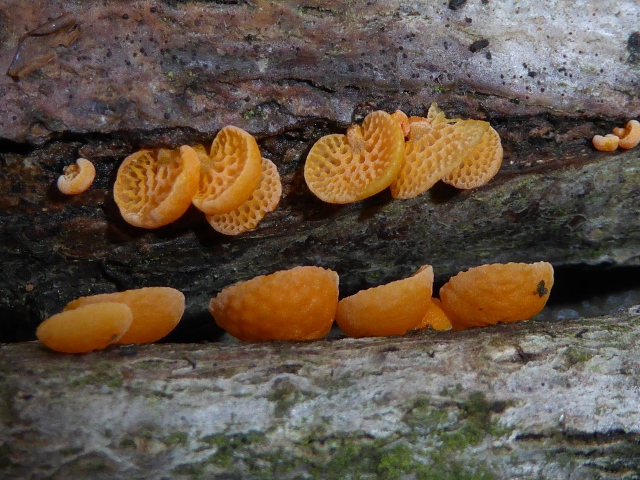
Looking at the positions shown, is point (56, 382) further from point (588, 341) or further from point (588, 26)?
point (588, 26)

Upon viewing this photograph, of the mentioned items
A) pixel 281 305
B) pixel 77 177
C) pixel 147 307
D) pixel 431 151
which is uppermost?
pixel 77 177

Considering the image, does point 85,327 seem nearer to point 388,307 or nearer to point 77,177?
point 77,177

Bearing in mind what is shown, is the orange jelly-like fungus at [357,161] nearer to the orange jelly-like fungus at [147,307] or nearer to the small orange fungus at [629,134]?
the orange jelly-like fungus at [147,307]

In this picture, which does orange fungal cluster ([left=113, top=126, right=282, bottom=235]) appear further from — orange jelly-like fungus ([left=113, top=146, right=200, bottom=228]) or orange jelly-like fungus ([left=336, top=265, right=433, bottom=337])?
orange jelly-like fungus ([left=336, top=265, right=433, bottom=337])

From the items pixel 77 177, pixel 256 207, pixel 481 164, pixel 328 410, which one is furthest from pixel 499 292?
pixel 77 177

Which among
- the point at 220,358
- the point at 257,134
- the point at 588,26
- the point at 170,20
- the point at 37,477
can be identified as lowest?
the point at 37,477

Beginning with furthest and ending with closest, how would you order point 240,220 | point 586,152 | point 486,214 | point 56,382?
point 486,214, point 586,152, point 240,220, point 56,382

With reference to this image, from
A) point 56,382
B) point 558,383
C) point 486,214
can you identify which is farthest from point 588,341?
point 56,382
